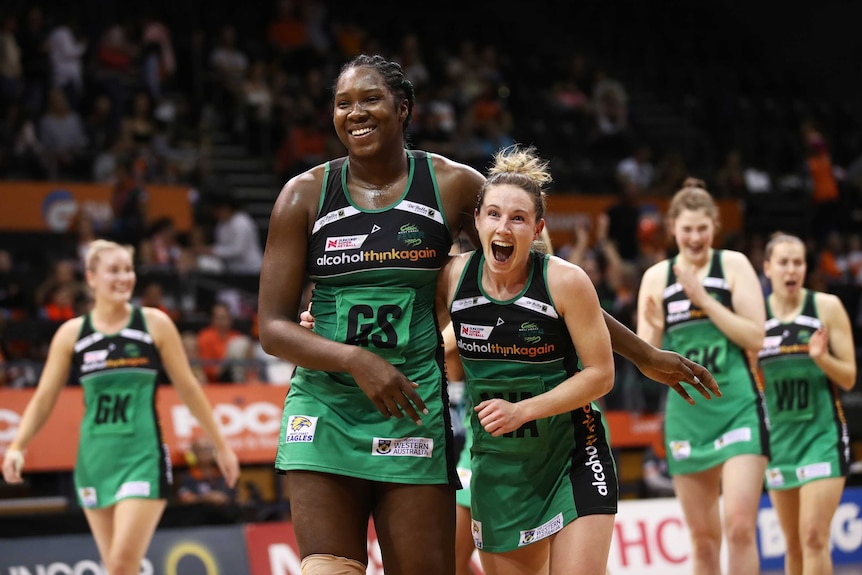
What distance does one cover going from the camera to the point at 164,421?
32.8 feet

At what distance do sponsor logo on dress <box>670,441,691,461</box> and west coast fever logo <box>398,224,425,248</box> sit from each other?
126 inches

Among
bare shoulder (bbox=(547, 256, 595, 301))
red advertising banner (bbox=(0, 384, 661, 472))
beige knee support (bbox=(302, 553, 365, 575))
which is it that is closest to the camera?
beige knee support (bbox=(302, 553, 365, 575))

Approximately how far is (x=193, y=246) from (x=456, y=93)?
6117mm

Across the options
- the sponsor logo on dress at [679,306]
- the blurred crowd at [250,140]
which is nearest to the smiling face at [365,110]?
the sponsor logo on dress at [679,306]

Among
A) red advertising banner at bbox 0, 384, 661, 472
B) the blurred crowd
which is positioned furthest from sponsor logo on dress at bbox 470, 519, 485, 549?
the blurred crowd

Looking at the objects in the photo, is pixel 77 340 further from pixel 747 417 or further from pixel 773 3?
pixel 773 3

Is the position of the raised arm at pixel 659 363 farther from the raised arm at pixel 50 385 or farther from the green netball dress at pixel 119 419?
the raised arm at pixel 50 385

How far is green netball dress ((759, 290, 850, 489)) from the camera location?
7199 millimetres

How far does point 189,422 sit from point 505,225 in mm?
6469

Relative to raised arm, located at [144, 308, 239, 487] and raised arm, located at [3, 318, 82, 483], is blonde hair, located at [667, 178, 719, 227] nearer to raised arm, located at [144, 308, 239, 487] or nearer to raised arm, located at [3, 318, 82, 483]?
raised arm, located at [144, 308, 239, 487]

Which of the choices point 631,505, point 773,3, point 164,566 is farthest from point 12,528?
point 773,3

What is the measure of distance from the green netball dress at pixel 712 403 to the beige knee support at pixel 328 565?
3.25 metres

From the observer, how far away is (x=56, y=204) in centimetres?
1257

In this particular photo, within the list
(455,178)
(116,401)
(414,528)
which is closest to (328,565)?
(414,528)
